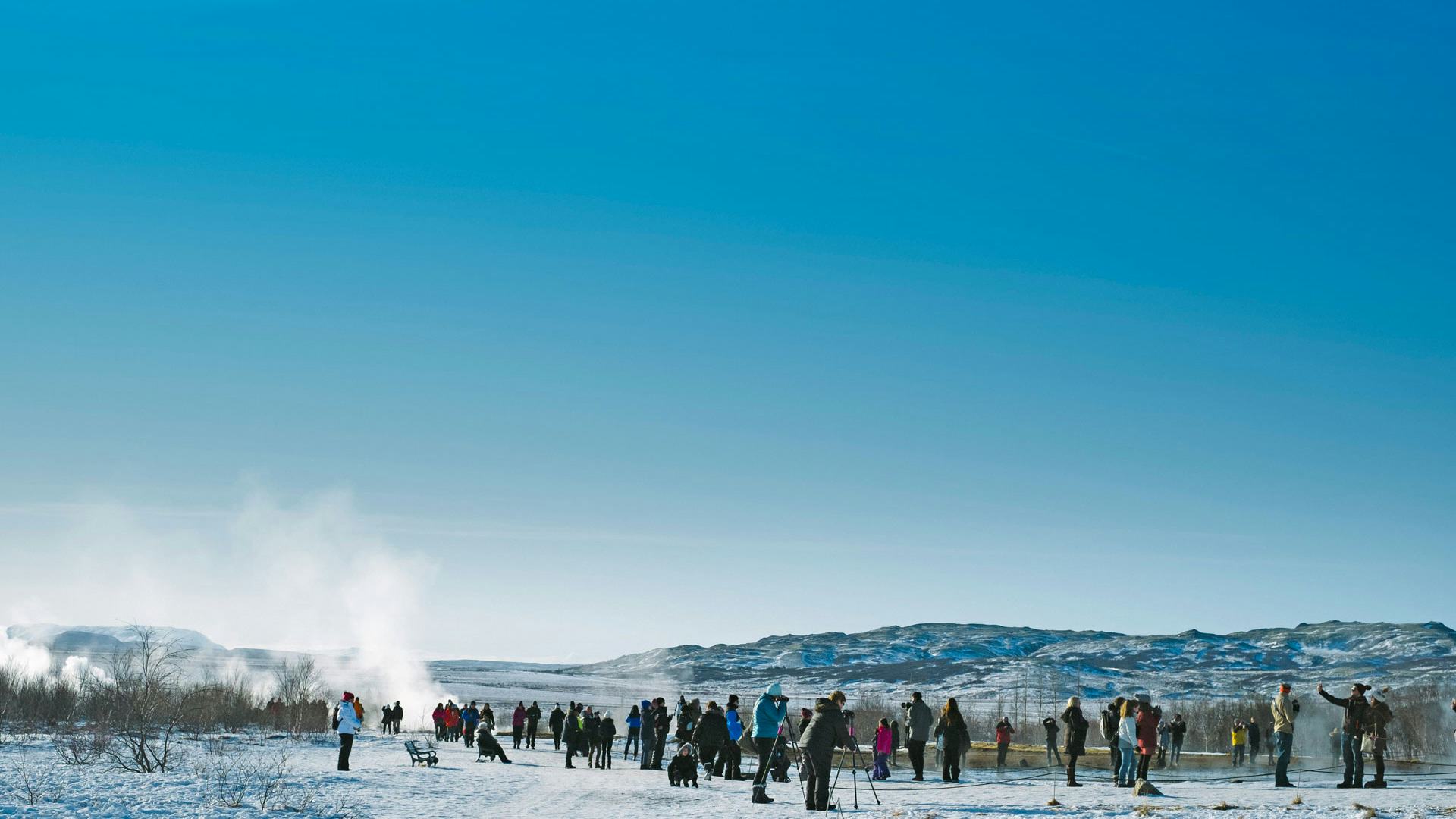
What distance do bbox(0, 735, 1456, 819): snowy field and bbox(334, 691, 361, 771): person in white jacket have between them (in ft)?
1.42

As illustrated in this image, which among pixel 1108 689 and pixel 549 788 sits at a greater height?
pixel 549 788

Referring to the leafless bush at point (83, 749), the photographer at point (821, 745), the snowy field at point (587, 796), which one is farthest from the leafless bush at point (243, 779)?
the photographer at point (821, 745)

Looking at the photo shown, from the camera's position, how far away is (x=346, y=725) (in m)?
23.5

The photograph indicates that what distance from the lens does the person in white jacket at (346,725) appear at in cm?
2345

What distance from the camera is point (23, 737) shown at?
109ft

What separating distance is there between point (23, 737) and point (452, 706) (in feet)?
51.8

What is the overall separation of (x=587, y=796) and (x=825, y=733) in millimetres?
5920

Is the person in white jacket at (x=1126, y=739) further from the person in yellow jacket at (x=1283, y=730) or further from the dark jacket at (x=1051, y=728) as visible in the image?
the dark jacket at (x=1051, y=728)

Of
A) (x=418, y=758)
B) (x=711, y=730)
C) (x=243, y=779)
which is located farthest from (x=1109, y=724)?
(x=418, y=758)

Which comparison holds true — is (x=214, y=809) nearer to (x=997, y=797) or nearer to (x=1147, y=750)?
(x=997, y=797)

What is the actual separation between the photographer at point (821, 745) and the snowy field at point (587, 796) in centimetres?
44

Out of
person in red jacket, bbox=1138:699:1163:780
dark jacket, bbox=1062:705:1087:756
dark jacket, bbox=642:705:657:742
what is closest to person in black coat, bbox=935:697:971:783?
dark jacket, bbox=1062:705:1087:756

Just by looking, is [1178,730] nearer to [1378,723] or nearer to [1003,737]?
[1003,737]

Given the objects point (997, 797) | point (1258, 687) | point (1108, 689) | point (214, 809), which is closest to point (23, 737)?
point (214, 809)
